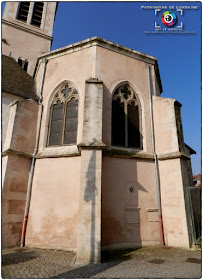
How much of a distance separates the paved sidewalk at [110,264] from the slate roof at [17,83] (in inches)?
239

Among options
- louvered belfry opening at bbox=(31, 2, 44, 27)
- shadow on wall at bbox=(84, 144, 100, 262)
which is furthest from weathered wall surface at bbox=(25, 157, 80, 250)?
louvered belfry opening at bbox=(31, 2, 44, 27)

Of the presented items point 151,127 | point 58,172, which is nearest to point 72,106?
point 58,172

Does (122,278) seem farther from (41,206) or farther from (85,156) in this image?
(41,206)

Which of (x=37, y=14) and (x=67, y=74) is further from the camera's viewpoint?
(x=37, y=14)

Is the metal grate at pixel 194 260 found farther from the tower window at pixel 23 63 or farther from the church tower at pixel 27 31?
the tower window at pixel 23 63

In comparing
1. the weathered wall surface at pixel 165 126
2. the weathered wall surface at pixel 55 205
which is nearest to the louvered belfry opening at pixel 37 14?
the weathered wall surface at pixel 165 126

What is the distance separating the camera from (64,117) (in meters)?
7.88

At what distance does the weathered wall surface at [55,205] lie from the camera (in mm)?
6211

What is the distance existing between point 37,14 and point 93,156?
17.3 metres

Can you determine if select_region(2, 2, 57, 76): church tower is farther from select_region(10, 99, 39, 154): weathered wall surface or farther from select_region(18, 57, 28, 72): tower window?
select_region(10, 99, 39, 154): weathered wall surface

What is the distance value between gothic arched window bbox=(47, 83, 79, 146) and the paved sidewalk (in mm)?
3828

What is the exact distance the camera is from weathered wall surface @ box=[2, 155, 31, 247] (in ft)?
21.0

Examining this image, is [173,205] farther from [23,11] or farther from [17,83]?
[23,11]

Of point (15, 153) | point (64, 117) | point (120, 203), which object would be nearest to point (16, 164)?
point (15, 153)
